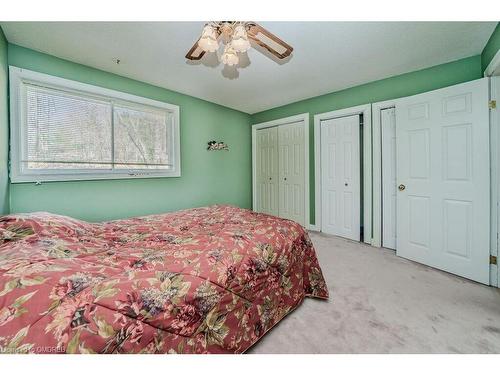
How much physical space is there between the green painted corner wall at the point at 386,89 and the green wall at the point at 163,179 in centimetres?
118

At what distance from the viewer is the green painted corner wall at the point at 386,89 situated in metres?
2.38

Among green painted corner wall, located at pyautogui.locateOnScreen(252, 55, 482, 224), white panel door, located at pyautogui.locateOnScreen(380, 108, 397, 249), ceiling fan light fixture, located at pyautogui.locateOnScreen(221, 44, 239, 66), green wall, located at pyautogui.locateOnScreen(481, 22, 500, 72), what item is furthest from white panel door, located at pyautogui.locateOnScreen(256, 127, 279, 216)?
green wall, located at pyautogui.locateOnScreen(481, 22, 500, 72)

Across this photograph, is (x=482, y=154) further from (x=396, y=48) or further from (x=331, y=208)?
(x=331, y=208)

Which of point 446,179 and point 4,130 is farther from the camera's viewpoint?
point 446,179

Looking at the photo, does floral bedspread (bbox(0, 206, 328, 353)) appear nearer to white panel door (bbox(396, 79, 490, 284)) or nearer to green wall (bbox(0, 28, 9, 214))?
green wall (bbox(0, 28, 9, 214))

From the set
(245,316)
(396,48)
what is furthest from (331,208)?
(245,316)

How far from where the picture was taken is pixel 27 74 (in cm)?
210

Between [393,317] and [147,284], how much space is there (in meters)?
1.74

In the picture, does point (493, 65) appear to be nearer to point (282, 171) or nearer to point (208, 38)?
point (208, 38)

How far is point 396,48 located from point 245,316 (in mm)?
2895

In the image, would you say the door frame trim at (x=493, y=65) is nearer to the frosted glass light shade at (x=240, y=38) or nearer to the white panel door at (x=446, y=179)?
the white panel door at (x=446, y=179)

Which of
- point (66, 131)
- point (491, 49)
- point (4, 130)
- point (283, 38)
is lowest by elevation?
point (4, 130)

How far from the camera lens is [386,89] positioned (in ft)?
9.57

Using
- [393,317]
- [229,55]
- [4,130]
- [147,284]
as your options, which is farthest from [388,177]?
[4,130]
